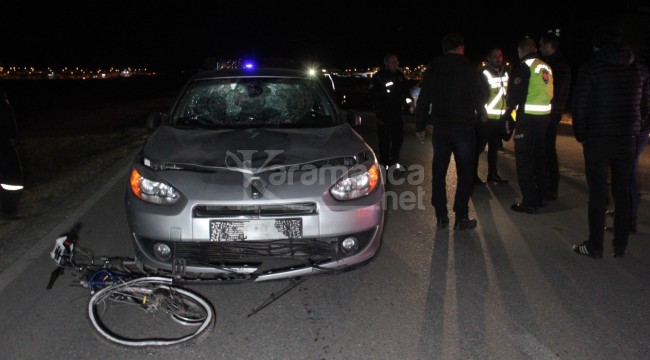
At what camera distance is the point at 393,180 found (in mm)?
7879

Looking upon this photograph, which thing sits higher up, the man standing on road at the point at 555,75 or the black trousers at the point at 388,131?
the man standing on road at the point at 555,75

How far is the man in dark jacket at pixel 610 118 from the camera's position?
4.44 metres

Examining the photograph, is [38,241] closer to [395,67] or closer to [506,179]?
[395,67]

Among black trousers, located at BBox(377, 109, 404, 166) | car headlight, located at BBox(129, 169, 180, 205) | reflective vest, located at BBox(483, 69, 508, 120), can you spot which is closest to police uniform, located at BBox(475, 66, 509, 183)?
reflective vest, located at BBox(483, 69, 508, 120)

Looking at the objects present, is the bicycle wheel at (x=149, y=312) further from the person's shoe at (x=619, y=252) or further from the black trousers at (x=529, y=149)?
the black trousers at (x=529, y=149)

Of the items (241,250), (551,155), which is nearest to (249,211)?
(241,250)

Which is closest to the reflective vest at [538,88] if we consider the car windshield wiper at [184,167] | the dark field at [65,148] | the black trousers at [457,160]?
the black trousers at [457,160]

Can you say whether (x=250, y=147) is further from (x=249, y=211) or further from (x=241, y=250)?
(x=241, y=250)

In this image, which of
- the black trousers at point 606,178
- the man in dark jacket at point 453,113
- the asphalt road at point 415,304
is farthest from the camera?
the man in dark jacket at point 453,113

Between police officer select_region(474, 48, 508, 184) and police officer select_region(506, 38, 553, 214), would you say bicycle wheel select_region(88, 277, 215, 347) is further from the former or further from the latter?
police officer select_region(474, 48, 508, 184)

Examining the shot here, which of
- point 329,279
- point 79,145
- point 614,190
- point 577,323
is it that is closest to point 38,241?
point 329,279

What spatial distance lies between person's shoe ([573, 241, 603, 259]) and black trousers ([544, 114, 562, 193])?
1.98m

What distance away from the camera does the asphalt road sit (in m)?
3.26

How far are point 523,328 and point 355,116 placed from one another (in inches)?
101
